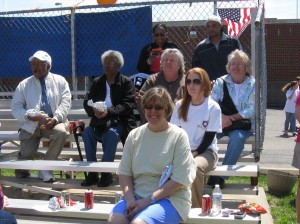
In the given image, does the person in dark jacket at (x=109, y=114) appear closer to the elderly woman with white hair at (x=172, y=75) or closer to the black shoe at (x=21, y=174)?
the elderly woman with white hair at (x=172, y=75)

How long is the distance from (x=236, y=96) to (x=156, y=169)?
79.6 inches

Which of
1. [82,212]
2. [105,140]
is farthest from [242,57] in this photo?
[82,212]

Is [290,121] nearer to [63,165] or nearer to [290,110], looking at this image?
[290,110]

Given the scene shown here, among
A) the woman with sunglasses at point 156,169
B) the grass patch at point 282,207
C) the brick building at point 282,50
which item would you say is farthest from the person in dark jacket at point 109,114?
the brick building at point 282,50

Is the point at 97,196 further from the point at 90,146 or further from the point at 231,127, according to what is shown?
the point at 231,127

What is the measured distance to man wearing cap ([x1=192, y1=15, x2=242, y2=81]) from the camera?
6.70 meters

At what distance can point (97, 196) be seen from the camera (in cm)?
680

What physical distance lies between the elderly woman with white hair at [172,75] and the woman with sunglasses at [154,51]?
0.73 m

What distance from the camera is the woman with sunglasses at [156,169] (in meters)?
4.30

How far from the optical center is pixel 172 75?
6137mm

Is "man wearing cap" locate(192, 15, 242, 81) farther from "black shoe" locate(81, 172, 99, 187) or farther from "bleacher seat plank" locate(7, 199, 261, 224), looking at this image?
"bleacher seat plank" locate(7, 199, 261, 224)

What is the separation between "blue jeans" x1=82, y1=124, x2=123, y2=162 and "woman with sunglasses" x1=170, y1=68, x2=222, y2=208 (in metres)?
0.97

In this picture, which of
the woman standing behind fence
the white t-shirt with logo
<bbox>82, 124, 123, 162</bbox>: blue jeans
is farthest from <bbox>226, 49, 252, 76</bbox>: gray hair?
the woman standing behind fence

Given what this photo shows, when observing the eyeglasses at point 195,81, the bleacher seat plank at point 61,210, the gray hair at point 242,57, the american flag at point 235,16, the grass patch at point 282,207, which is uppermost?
the american flag at point 235,16
